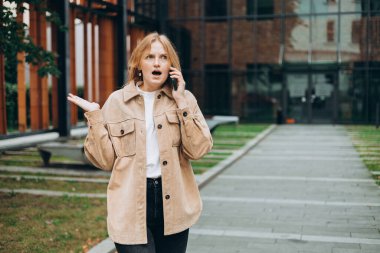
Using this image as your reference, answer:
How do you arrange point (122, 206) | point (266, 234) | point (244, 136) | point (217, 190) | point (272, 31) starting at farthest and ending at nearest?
point (272, 31) → point (244, 136) → point (217, 190) → point (266, 234) → point (122, 206)

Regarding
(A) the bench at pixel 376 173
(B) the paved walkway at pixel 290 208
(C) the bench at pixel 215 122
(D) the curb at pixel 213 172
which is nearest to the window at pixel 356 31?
(C) the bench at pixel 215 122

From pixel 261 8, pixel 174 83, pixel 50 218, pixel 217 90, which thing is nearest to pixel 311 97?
pixel 217 90

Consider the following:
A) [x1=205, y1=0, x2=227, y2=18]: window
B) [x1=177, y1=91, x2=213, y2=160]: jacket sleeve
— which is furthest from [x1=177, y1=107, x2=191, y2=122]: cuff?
[x1=205, y1=0, x2=227, y2=18]: window

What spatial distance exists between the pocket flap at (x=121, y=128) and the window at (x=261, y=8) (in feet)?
84.0

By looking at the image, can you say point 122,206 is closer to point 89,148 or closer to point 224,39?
point 89,148

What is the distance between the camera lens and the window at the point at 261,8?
90.1 feet

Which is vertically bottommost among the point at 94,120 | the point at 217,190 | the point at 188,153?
the point at 217,190

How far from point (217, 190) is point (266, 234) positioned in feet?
10.1

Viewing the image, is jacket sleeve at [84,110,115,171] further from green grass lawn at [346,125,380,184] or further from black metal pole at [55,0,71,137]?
black metal pole at [55,0,71,137]

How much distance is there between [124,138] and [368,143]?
15.8 m

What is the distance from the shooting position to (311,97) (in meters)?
27.4

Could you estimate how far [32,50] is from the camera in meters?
8.06

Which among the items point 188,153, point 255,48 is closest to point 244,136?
point 255,48

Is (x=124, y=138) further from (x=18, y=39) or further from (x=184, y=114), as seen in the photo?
(x=18, y=39)
